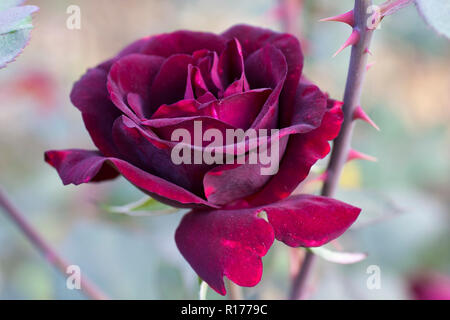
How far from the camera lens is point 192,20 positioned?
213cm

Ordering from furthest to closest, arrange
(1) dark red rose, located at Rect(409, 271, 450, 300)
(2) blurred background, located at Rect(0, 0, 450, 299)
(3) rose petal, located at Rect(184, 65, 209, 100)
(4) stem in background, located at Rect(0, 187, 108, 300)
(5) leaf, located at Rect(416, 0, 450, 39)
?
1. (1) dark red rose, located at Rect(409, 271, 450, 300)
2. (2) blurred background, located at Rect(0, 0, 450, 299)
3. (4) stem in background, located at Rect(0, 187, 108, 300)
4. (3) rose petal, located at Rect(184, 65, 209, 100)
5. (5) leaf, located at Rect(416, 0, 450, 39)

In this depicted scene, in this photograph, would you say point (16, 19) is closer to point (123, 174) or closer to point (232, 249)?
point (123, 174)

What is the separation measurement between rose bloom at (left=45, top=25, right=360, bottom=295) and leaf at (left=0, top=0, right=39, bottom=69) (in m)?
0.08

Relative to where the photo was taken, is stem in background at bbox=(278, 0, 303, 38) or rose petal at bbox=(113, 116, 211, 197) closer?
rose petal at bbox=(113, 116, 211, 197)

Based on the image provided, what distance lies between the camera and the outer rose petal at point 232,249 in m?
0.39

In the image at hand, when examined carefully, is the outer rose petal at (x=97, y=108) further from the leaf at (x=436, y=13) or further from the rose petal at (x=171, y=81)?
the leaf at (x=436, y=13)

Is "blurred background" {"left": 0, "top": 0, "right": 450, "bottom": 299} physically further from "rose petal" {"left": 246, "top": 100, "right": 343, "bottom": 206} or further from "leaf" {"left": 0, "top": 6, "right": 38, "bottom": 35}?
"leaf" {"left": 0, "top": 6, "right": 38, "bottom": 35}

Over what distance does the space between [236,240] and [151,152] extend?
0.11m

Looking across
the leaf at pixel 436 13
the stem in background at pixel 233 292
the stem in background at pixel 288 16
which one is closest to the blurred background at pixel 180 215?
the stem in background at pixel 288 16

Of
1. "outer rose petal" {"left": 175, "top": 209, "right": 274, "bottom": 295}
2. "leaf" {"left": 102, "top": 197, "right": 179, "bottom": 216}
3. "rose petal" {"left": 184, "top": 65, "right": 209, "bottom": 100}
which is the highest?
"rose petal" {"left": 184, "top": 65, "right": 209, "bottom": 100}

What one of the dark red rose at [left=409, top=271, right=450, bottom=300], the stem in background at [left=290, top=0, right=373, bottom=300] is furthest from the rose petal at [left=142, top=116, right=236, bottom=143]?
the dark red rose at [left=409, top=271, right=450, bottom=300]

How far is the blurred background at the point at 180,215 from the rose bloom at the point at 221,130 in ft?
0.53

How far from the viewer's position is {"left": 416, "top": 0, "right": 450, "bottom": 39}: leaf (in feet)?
1.08

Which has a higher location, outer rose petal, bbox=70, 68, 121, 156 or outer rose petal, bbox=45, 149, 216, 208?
outer rose petal, bbox=70, 68, 121, 156
